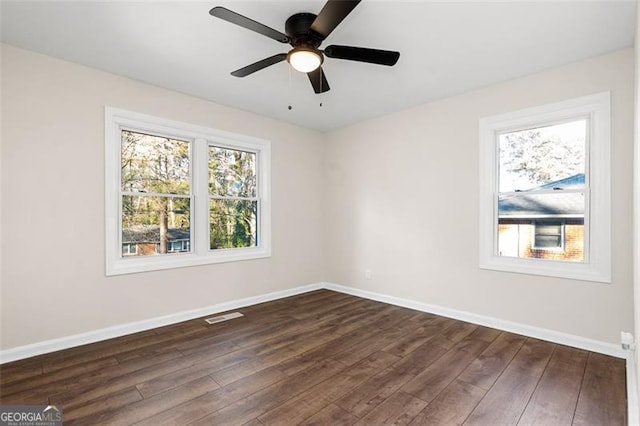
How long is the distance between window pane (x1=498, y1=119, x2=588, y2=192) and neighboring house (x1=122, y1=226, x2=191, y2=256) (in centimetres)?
376

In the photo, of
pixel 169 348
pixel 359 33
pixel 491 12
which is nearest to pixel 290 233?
pixel 169 348

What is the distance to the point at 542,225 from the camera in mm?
3131

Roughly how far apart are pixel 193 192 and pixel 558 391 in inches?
155

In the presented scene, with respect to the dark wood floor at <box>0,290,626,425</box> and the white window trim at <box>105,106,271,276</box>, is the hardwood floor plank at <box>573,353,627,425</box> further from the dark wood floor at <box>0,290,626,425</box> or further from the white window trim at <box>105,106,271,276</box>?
the white window trim at <box>105,106,271,276</box>

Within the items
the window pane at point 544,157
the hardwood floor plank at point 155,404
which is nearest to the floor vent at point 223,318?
the hardwood floor plank at point 155,404

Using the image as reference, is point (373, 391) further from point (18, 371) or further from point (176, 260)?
point (18, 371)

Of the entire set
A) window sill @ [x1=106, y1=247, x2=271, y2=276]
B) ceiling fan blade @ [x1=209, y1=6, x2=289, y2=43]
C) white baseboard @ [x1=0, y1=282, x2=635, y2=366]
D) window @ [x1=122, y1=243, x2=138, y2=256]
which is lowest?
white baseboard @ [x1=0, y1=282, x2=635, y2=366]

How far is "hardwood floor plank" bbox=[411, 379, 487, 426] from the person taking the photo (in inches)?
71.7

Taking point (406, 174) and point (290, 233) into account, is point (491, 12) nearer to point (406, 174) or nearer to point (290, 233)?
point (406, 174)

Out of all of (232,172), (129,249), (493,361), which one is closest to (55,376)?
(129,249)

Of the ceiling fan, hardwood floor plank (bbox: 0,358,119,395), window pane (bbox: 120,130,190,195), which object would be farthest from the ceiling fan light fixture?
hardwood floor plank (bbox: 0,358,119,395)

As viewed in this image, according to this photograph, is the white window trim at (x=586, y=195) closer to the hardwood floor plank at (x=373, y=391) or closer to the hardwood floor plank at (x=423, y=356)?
the hardwood floor plank at (x=423, y=356)

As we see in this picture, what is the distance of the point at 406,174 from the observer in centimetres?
407

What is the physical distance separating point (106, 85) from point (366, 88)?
8.88 ft
